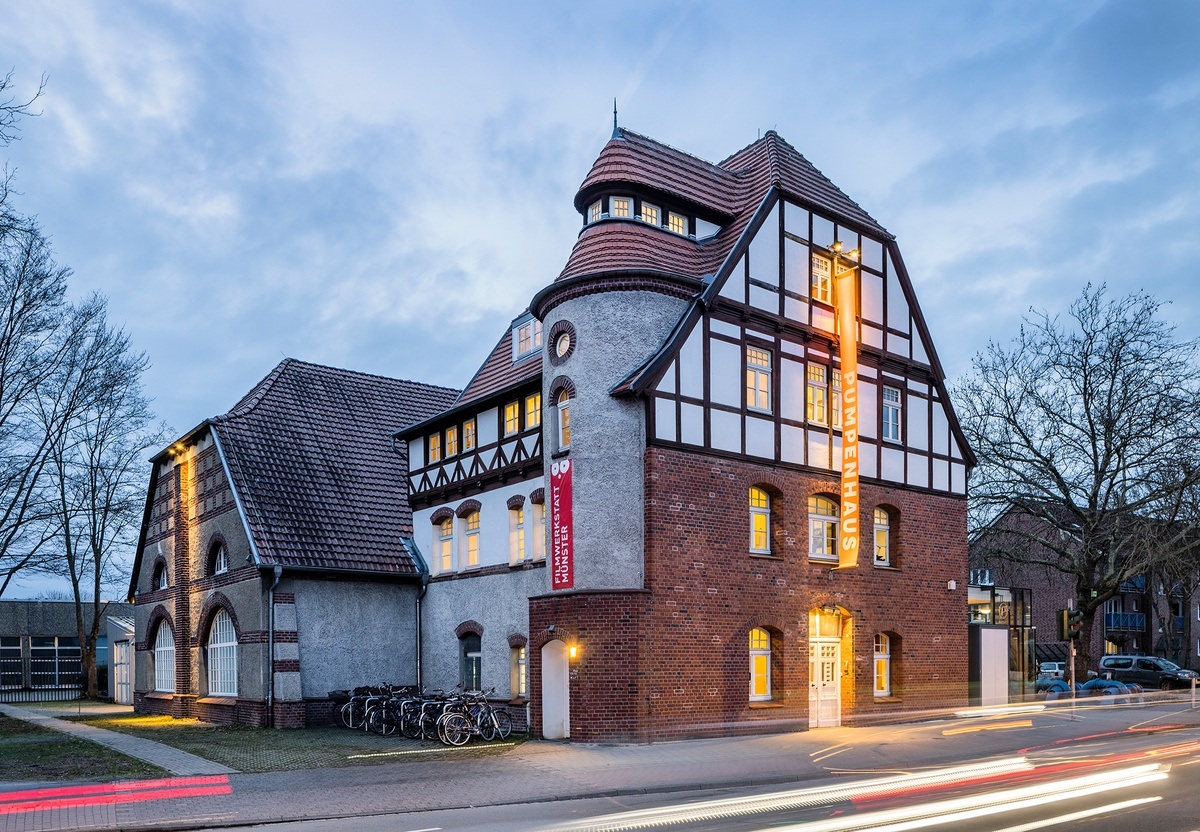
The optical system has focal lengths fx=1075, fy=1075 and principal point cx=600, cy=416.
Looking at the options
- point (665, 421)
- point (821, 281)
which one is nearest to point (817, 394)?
point (821, 281)

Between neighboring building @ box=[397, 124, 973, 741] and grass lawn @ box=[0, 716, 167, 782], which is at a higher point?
neighboring building @ box=[397, 124, 973, 741]

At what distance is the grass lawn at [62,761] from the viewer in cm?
1714

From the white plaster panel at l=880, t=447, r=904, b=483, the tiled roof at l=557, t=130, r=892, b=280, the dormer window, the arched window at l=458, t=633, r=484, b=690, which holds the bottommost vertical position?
the arched window at l=458, t=633, r=484, b=690

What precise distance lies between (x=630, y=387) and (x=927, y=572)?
34.0 ft

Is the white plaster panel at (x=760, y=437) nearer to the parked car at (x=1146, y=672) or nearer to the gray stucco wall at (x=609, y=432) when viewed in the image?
the gray stucco wall at (x=609, y=432)

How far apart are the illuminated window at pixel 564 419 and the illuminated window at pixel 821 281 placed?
21.6 feet

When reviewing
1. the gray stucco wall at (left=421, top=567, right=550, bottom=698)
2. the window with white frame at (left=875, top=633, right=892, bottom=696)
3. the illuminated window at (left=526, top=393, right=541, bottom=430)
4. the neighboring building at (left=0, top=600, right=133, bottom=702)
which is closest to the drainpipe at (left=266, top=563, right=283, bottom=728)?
the gray stucco wall at (left=421, top=567, right=550, bottom=698)

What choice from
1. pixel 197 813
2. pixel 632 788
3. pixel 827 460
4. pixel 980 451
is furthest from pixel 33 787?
pixel 980 451

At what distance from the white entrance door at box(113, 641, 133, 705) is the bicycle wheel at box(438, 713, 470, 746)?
A: 23.2 meters

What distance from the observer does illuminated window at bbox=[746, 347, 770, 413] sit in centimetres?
2347

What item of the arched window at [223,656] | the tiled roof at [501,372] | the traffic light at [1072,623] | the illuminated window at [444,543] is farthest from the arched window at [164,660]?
the traffic light at [1072,623]

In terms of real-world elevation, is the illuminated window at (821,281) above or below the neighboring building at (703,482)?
above

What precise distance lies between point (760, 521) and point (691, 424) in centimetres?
304

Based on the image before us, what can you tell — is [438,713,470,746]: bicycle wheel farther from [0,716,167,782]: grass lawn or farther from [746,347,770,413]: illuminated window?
[746,347,770,413]: illuminated window
